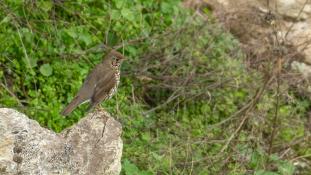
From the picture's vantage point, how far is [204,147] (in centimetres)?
859

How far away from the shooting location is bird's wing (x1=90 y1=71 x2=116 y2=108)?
6941 millimetres

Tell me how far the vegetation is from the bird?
0.90 meters

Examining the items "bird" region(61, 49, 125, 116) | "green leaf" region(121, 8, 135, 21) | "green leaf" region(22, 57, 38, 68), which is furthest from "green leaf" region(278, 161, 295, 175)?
"green leaf" region(22, 57, 38, 68)

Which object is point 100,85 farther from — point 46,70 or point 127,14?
point 127,14

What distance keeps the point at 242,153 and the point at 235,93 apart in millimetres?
1636

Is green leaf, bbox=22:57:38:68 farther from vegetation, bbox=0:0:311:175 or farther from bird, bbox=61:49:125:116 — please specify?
bird, bbox=61:49:125:116

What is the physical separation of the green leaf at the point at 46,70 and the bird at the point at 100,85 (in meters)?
1.30

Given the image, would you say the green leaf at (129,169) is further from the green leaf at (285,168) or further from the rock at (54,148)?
the green leaf at (285,168)

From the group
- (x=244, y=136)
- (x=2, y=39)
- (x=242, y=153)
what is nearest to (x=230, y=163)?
(x=242, y=153)

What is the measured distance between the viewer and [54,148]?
5.51 meters

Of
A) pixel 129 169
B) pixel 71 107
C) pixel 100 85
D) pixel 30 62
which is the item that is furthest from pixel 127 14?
pixel 129 169

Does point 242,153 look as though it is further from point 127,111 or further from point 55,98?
point 55,98

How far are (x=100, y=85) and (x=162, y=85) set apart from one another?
7.92ft

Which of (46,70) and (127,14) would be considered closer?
(46,70)
